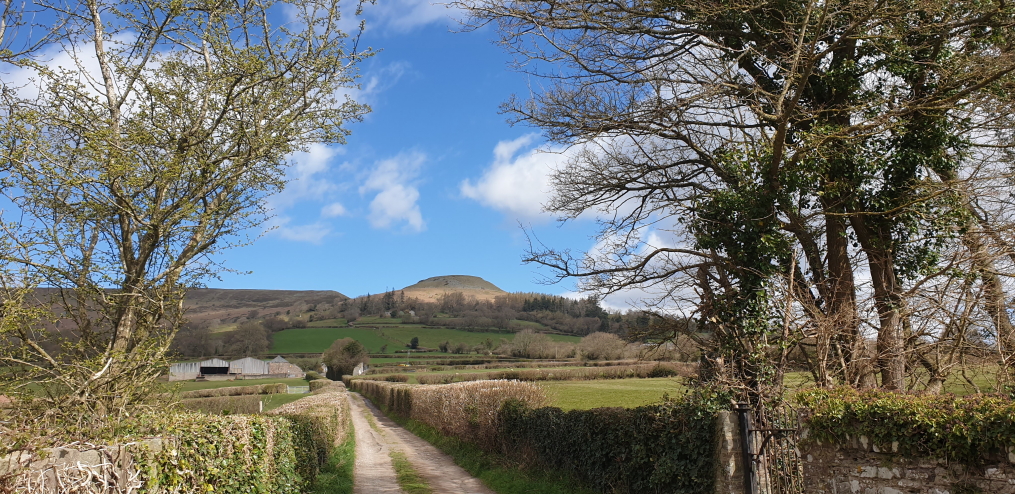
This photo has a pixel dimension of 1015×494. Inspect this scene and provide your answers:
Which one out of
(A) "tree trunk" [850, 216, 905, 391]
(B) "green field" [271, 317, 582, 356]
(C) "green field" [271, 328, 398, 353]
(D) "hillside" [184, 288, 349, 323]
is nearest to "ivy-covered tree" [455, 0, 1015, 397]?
(A) "tree trunk" [850, 216, 905, 391]

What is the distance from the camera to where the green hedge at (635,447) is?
27.0 ft

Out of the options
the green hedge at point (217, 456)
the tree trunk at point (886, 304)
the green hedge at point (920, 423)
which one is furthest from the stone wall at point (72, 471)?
the tree trunk at point (886, 304)

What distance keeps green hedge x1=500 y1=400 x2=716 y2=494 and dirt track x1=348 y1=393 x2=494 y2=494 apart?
206 centimetres

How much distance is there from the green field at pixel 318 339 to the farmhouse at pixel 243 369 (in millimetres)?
11279

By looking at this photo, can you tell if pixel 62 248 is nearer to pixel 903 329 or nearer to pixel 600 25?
pixel 600 25

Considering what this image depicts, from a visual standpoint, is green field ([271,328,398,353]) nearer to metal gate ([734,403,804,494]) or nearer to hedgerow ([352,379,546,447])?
hedgerow ([352,379,546,447])

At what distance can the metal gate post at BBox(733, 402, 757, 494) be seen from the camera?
7.55 m

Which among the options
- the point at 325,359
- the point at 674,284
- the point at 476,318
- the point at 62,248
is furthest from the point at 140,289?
the point at 476,318

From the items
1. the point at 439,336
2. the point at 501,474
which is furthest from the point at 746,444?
the point at 439,336

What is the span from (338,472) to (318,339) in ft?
336

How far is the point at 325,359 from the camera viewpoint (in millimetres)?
86438

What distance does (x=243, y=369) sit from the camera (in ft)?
294

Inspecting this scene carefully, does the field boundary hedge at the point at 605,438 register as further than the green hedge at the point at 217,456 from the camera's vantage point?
Yes

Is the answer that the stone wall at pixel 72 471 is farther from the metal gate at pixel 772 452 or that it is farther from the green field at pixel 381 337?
the green field at pixel 381 337
